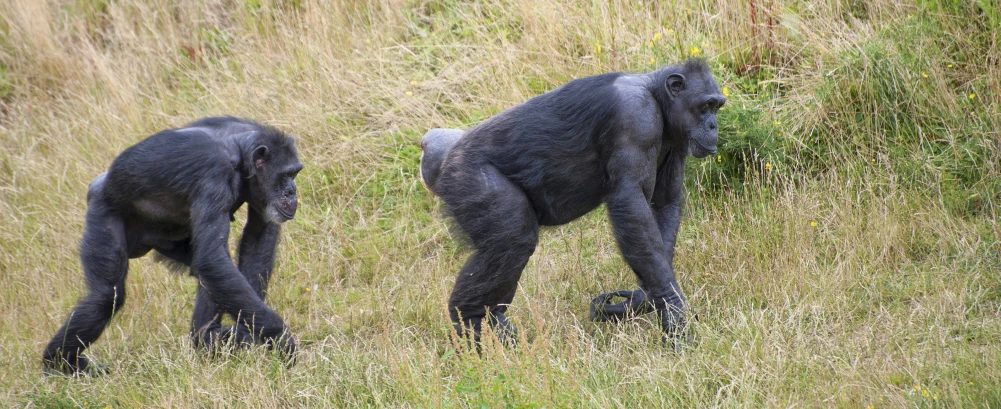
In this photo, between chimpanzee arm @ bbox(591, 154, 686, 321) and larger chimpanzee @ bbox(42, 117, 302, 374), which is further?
chimpanzee arm @ bbox(591, 154, 686, 321)

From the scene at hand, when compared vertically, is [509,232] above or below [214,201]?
below

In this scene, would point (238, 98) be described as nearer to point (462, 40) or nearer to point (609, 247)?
point (462, 40)

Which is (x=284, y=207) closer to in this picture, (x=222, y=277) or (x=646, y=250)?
(x=222, y=277)

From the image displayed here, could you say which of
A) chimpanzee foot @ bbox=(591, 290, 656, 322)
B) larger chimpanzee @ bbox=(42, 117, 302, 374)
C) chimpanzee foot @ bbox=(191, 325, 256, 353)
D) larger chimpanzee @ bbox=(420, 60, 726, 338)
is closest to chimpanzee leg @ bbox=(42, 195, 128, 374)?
larger chimpanzee @ bbox=(42, 117, 302, 374)

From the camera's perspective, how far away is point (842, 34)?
7.27m

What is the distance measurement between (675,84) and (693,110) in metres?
0.18

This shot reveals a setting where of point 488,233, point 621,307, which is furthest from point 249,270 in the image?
point 621,307

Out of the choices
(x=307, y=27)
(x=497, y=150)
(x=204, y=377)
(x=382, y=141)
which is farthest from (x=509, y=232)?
(x=307, y=27)

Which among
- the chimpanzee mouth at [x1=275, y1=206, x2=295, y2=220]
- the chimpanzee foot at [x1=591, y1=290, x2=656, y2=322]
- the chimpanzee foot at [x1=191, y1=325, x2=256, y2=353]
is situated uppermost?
the chimpanzee mouth at [x1=275, y1=206, x2=295, y2=220]

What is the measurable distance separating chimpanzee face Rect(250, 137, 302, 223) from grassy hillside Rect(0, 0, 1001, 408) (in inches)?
33.6

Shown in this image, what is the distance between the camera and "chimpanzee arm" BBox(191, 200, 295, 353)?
517 centimetres

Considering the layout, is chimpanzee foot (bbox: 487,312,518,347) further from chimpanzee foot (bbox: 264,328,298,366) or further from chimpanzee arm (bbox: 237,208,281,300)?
chimpanzee arm (bbox: 237,208,281,300)

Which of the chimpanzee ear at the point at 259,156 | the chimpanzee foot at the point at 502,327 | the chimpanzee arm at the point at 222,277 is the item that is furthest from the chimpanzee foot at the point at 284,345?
the chimpanzee foot at the point at 502,327

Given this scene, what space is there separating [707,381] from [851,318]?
45.6 inches
